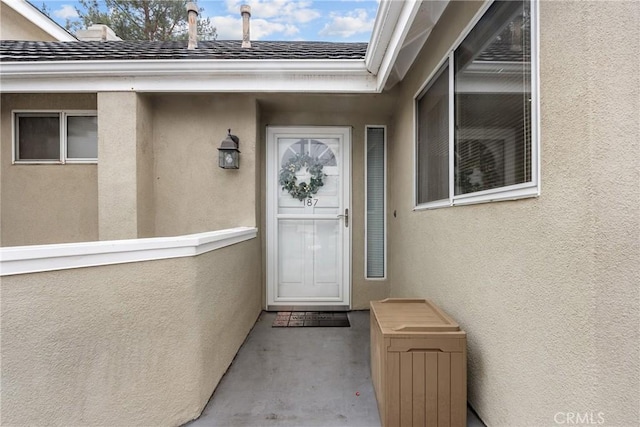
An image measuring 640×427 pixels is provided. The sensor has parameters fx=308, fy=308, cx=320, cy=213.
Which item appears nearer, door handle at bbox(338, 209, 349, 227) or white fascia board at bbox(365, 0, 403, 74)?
white fascia board at bbox(365, 0, 403, 74)

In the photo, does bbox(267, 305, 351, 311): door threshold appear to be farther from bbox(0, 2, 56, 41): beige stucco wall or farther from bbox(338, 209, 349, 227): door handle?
bbox(0, 2, 56, 41): beige stucco wall

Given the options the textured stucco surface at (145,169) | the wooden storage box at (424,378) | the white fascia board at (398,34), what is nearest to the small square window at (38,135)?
the textured stucco surface at (145,169)

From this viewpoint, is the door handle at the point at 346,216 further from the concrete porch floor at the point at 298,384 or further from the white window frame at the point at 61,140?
the white window frame at the point at 61,140

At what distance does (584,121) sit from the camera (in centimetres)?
110

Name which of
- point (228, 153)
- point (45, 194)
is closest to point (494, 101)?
point (228, 153)

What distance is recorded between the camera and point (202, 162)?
368cm

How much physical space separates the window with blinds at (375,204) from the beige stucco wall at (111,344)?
7.87ft

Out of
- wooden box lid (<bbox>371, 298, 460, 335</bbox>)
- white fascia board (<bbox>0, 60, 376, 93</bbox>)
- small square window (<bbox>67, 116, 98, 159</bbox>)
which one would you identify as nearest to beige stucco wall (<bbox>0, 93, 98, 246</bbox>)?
small square window (<bbox>67, 116, 98, 159</bbox>)

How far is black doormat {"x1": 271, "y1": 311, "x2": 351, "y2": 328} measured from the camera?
3533 mm

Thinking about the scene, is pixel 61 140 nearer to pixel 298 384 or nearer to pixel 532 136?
pixel 298 384

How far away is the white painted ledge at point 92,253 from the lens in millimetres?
1324

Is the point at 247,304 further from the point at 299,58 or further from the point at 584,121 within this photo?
the point at 584,121

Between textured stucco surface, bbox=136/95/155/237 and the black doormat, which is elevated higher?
textured stucco surface, bbox=136/95/155/237

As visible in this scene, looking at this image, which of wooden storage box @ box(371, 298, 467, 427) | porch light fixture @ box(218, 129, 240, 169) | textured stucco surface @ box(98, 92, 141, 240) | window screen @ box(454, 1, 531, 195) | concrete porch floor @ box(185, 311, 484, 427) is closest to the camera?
window screen @ box(454, 1, 531, 195)
